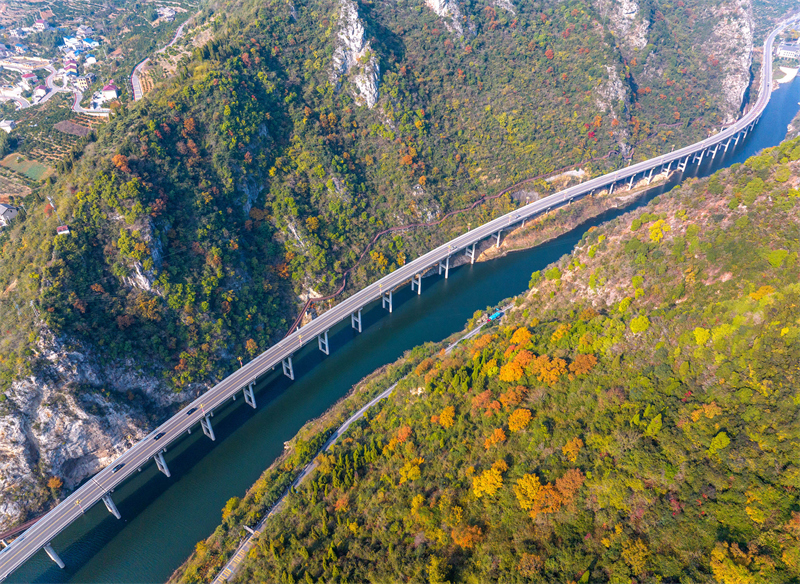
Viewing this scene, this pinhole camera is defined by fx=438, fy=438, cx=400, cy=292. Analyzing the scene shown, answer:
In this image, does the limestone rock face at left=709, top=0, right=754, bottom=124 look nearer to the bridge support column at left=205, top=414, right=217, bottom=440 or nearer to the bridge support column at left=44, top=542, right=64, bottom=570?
the bridge support column at left=205, top=414, right=217, bottom=440

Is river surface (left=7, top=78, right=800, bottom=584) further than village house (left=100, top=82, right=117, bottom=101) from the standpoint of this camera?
No

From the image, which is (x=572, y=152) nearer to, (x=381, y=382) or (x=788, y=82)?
(x=381, y=382)

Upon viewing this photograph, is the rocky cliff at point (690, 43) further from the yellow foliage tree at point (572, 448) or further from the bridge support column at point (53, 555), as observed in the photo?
the bridge support column at point (53, 555)

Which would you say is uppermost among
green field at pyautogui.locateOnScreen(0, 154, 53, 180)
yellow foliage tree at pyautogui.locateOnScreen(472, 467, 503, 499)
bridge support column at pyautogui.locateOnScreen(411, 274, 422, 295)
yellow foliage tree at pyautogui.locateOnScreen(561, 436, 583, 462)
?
green field at pyautogui.locateOnScreen(0, 154, 53, 180)

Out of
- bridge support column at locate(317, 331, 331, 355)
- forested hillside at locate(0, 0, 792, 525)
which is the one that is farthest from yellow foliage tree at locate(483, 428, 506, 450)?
forested hillside at locate(0, 0, 792, 525)

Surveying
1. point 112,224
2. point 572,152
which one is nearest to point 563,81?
point 572,152

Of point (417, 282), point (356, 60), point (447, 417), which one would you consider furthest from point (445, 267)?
point (356, 60)

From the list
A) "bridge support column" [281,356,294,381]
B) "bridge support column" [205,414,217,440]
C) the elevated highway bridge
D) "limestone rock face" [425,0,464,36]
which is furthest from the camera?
"limestone rock face" [425,0,464,36]
